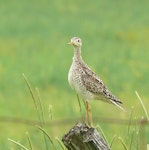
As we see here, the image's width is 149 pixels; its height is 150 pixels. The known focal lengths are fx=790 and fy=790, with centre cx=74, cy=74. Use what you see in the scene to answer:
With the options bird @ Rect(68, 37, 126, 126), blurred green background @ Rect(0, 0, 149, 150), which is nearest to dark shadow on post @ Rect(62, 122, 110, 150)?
bird @ Rect(68, 37, 126, 126)

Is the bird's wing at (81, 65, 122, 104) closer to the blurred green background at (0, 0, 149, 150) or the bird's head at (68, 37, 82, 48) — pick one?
the bird's head at (68, 37, 82, 48)

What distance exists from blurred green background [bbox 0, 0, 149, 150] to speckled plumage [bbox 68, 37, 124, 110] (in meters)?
3.87

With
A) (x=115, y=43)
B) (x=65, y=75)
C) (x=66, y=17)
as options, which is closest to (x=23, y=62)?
(x=65, y=75)

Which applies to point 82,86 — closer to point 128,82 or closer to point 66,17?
point 128,82

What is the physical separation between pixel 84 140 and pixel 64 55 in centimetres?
1621

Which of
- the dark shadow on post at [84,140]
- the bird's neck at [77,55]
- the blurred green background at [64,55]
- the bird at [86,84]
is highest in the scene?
the blurred green background at [64,55]

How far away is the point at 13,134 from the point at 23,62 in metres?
6.60

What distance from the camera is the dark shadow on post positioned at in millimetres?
4691

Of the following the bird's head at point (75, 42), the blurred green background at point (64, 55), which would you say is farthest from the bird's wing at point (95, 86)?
the blurred green background at point (64, 55)

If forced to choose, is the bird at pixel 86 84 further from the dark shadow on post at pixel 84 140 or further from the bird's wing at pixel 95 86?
the dark shadow on post at pixel 84 140

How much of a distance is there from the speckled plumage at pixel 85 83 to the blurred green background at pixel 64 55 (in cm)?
387

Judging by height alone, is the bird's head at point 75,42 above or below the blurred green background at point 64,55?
below

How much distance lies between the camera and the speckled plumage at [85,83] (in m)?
5.14

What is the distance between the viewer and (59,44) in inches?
898
